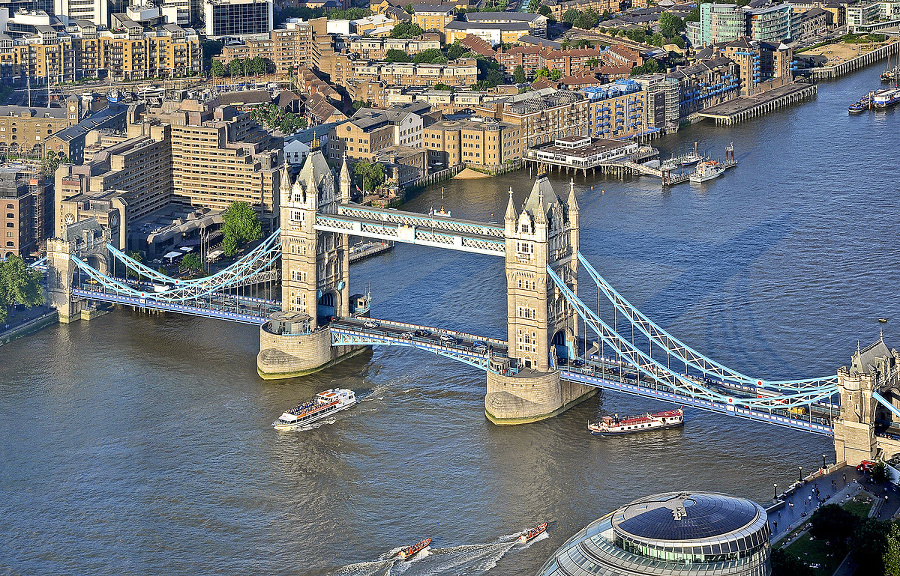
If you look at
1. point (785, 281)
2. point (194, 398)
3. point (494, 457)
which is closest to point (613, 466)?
point (494, 457)

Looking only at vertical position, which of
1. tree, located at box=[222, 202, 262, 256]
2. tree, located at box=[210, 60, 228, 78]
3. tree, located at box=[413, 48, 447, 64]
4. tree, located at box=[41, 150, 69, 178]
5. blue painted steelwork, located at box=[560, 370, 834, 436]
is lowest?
blue painted steelwork, located at box=[560, 370, 834, 436]

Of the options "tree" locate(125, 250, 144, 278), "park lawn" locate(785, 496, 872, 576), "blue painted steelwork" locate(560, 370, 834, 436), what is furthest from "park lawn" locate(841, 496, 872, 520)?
"tree" locate(125, 250, 144, 278)

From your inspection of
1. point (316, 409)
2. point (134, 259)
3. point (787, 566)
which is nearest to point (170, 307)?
point (134, 259)

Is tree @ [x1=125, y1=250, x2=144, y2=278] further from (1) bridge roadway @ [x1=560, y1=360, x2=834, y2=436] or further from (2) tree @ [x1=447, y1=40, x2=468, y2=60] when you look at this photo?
(2) tree @ [x1=447, y1=40, x2=468, y2=60]

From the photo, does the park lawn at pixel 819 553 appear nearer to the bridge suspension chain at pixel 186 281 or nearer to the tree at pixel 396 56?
the bridge suspension chain at pixel 186 281

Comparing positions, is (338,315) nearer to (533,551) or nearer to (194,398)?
(194,398)

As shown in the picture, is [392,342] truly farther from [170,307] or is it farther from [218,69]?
[218,69]

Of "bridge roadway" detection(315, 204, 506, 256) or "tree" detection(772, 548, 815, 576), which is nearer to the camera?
"tree" detection(772, 548, 815, 576)
